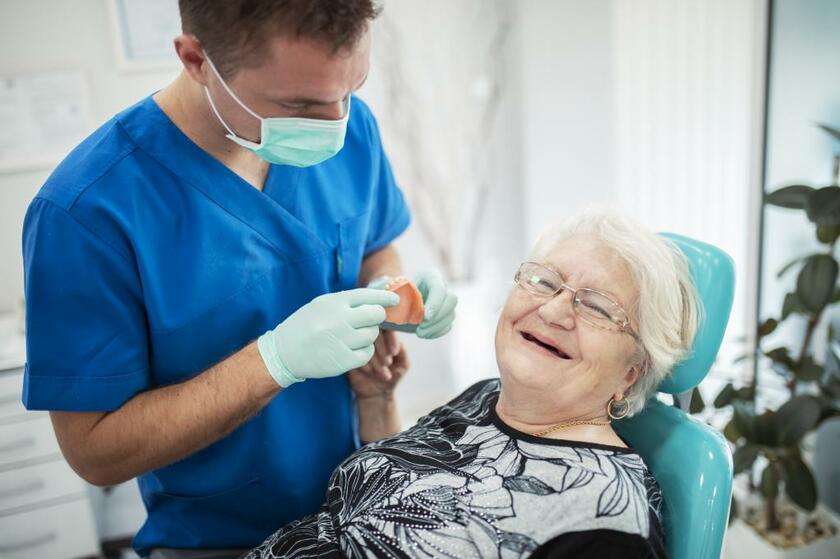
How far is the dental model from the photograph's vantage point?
118cm

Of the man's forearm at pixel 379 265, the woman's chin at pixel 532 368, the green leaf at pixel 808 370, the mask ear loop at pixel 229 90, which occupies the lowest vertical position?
the green leaf at pixel 808 370

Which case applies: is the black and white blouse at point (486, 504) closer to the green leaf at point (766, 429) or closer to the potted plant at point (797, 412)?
the potted plant at point (797, 412)

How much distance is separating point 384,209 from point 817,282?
1252mm

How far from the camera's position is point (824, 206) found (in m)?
1.56

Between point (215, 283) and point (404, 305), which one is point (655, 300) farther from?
point (215, 283)

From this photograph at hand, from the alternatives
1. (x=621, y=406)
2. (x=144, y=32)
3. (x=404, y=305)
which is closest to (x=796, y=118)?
(x=621, y=406)

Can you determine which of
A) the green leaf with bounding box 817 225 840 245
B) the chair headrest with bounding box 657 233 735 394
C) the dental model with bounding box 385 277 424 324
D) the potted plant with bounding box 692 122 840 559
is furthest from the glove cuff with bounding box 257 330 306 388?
the green leaf with bounding box 817 225 840 245

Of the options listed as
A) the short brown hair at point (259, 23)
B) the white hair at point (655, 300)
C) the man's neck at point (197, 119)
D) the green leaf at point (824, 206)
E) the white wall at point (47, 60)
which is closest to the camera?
the short brown hair at point (259, 23)

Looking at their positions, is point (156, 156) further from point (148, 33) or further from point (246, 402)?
point (148, 33)

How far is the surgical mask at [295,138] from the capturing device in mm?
971

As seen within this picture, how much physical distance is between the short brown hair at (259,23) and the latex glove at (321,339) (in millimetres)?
402

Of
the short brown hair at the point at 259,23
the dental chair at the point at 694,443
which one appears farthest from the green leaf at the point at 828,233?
the short brown hair at the point at 259,23

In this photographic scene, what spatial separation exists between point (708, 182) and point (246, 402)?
92.4 inches

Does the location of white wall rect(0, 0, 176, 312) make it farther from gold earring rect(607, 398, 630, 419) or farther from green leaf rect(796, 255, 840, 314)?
green leaf rect(796, 255, 840, 314)
